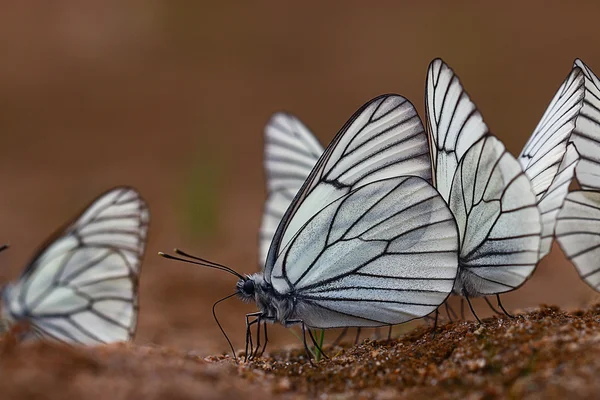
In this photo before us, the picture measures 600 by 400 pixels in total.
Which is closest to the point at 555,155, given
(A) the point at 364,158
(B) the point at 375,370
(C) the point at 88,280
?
(A) the point at 364,158

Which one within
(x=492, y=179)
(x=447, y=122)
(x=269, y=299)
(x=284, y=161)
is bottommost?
(x=269, y=299)

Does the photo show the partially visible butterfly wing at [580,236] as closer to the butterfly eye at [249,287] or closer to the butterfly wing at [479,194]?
the butterfly wing at [479,194]

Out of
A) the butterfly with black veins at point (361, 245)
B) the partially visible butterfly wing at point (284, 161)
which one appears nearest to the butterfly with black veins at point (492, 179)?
the butterfly with black veins at point (361, 245)

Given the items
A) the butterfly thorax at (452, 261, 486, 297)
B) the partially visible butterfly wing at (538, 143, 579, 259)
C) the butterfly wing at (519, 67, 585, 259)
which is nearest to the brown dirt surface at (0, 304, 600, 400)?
the butterfly thorax at (452, 261, 486, 297)

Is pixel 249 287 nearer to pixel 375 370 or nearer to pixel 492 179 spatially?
pixel 375 370

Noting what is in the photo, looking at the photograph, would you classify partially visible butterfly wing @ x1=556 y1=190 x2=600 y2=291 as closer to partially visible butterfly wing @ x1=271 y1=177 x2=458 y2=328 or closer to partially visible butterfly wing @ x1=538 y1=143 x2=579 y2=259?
partially visible butterfly wing @ x1=538 y1=143 x2=579 y2=259
